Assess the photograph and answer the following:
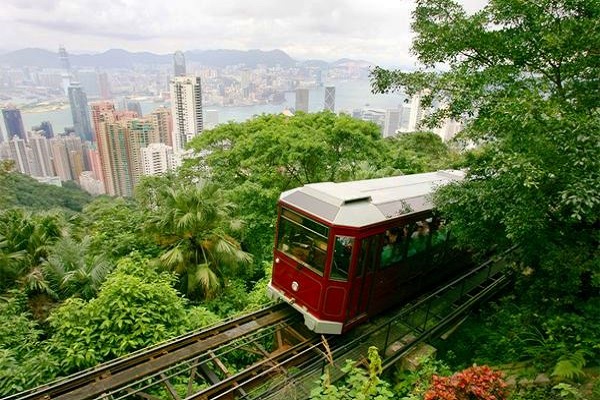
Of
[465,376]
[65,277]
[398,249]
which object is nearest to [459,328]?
[398,249]

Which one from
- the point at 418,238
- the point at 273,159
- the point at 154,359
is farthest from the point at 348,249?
the point at 273,159

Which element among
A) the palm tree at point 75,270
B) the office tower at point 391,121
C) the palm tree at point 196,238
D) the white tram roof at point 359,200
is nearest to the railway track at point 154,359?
the palm tree at point 196,238

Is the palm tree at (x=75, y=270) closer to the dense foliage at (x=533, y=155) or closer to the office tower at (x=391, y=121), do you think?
the dense foliage at (x=533, y=155)

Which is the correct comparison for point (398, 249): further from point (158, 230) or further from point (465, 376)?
point (158, 230)

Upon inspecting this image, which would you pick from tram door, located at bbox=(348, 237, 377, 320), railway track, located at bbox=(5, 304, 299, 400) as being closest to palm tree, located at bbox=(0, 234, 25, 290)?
railway track, located at bbox=(5, 304, 299, 400)

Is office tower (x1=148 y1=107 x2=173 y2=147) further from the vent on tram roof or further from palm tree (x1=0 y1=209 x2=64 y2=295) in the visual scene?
the vent on tram roof

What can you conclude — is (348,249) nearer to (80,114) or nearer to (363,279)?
(363,279)

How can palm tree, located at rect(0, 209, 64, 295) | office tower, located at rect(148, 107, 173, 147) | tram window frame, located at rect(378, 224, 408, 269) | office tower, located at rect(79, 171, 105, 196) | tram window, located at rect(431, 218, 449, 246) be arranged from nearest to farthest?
tram window frame, located at rect(378, 224, 408, 269)
tram window, located at rect(431, 218, 449, 246)
palm tree, located at rect(0, 209, 64, 295)
office tower, located at rect(148, 107, 173, 147)
office tower, located at rect(79, 171, 105, 196)
